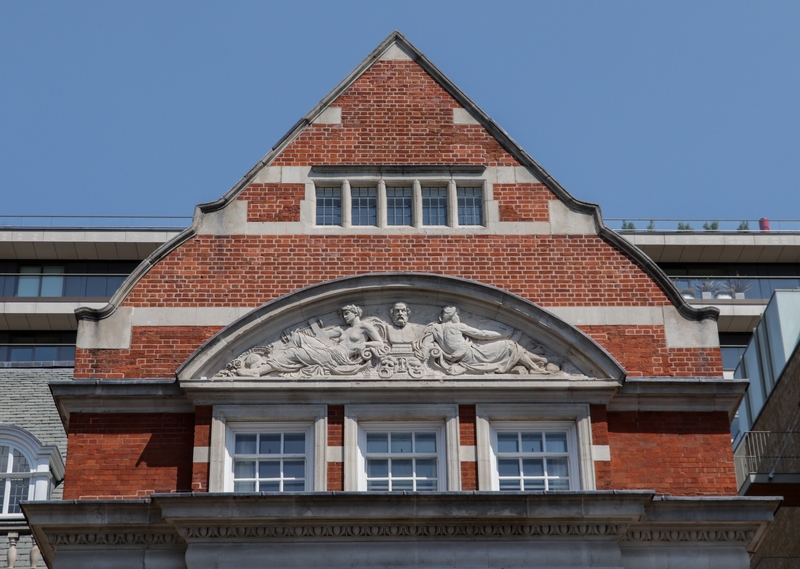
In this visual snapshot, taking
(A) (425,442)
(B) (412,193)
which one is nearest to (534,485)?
(A) (425,442)

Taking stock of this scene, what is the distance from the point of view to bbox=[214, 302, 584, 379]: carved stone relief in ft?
72.5

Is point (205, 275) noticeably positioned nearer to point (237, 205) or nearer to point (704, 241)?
point (237, 205)

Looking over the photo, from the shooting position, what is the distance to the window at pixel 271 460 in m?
21.6

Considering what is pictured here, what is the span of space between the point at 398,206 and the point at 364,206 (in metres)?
0.52

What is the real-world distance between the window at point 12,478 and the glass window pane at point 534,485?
1016 centimetres

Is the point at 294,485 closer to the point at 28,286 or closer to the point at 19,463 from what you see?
the point at 19,463

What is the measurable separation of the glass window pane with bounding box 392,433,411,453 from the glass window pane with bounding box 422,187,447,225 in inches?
137

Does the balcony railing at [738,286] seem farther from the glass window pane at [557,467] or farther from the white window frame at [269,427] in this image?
the white window frame at [269,427]

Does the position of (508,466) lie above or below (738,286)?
below

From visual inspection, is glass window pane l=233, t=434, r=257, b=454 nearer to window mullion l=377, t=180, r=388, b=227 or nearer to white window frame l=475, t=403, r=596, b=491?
white window frame l=475, t=403, r=596, b=491

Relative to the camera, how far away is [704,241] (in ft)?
164

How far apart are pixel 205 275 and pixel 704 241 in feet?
97.5

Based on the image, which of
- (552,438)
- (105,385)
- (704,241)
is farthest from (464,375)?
(704,241)

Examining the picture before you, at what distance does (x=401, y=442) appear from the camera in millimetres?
22031
